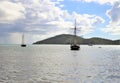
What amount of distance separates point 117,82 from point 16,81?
14690 millimetres

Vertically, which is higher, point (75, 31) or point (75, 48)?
point (75, 31)

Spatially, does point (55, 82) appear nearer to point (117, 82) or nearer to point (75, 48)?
point (117, 82)

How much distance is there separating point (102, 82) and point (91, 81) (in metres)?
1.63

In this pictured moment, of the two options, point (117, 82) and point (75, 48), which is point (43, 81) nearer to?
point (117, 82)

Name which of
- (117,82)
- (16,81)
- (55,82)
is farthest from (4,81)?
(117,82)

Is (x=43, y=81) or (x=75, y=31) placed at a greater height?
(x=75, y=31)

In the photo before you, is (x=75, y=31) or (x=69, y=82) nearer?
(x=69, y=82)

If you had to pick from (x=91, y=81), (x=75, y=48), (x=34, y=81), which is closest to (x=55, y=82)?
(x=34, y=81)

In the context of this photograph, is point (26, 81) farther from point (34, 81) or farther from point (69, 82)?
point (69, 82)

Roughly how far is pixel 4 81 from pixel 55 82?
294 inches

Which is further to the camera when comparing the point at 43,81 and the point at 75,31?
the point at 75,31

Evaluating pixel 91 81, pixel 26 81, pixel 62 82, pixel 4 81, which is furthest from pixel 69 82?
pixel 4 81

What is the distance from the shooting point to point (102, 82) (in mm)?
35344

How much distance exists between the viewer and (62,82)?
34.9m
